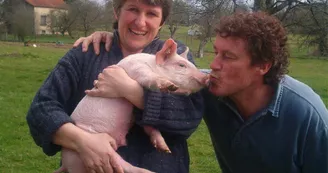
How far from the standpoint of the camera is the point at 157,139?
8.82ft

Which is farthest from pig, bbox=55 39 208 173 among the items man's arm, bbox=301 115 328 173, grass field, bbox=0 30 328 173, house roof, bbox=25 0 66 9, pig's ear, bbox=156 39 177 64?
house roof, bbox=25 0 66 9

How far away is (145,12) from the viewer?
2885 mm

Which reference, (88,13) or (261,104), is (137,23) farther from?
(88,13)

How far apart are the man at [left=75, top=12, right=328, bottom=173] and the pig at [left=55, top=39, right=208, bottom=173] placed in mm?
115

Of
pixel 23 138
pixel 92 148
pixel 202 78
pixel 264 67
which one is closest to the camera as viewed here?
pixel 92 148

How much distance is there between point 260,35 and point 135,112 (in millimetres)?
926

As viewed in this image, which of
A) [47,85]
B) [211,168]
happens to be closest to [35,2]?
[211,168]

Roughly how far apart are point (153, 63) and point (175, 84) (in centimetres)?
19

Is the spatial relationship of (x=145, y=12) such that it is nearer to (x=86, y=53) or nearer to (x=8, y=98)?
(x=86, y=53)

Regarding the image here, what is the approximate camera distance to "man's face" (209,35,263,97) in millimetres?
2957

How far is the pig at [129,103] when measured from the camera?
2.74 m

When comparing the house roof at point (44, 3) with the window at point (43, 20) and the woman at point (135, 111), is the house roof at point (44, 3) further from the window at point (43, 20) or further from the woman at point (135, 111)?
the woman at point (135, 111)

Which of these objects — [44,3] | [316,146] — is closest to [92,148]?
[316,146]

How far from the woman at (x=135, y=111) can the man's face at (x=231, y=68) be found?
0.59 ft
